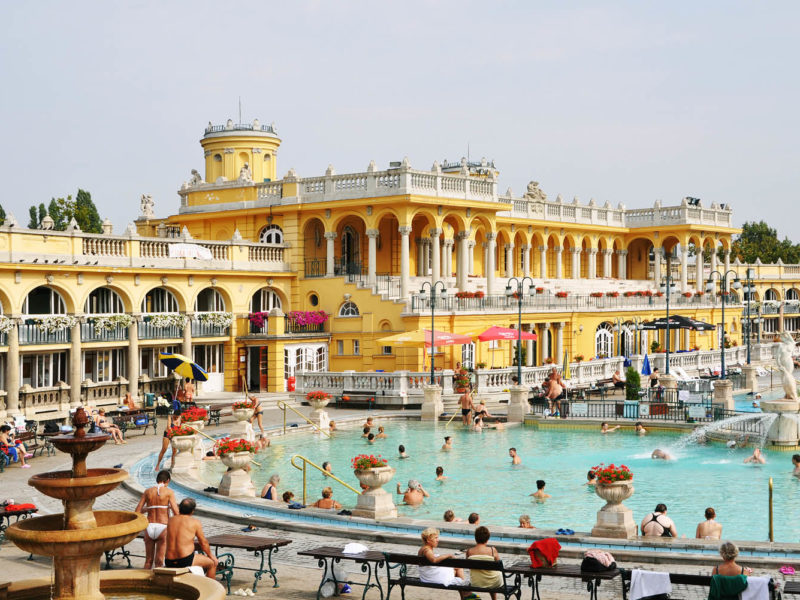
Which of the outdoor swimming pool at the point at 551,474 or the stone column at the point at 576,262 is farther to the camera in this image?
the stone column at the point at 576,262

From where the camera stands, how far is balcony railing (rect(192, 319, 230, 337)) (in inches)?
1622

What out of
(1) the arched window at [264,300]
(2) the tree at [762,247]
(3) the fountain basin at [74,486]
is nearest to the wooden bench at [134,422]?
(1) the arched window at [264,300]

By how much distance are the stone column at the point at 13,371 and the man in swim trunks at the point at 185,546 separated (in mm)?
21636

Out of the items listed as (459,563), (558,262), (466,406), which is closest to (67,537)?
(459,563)

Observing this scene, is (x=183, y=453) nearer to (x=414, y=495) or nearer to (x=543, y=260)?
(x=414, y=495)

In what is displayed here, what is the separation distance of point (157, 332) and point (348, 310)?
29.1 feet

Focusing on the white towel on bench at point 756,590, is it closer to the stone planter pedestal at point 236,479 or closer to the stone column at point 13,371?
the stone planter pedestal at point 236,479

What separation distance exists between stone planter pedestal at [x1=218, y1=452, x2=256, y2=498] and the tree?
Answer: 291ft

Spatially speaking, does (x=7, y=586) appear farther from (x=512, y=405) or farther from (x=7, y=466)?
(x=512, y=405)

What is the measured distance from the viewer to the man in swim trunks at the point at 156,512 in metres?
14.3

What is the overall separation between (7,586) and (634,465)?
1829cm

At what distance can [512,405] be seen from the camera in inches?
1362

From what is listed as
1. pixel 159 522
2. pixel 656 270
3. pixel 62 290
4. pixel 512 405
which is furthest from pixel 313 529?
pixel 656 270

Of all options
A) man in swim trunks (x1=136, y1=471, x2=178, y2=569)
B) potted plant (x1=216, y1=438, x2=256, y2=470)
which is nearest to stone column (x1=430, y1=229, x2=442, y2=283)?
potted plant (x1=216, y1=438, x2=256, y2=470)
